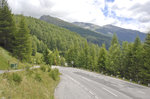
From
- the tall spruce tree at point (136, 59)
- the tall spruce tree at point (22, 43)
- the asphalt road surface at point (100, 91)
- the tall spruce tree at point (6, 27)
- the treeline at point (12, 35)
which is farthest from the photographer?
the tall spruce tree at point (22, 43)

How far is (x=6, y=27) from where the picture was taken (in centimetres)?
3303

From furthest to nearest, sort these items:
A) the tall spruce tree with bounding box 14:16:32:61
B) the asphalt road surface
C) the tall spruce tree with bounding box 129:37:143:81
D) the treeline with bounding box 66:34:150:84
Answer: the tall spruce tree with bounding box 14:16:32:61, the tall spruce tree with bounding box 129:37:143:81, the treeline with bounding box 66:34:150:84, the asphalt road surface

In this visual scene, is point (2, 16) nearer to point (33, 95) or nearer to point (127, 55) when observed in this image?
point (33, 95)

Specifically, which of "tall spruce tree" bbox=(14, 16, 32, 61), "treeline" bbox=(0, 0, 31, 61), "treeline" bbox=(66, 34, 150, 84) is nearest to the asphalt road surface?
→ "treeline" bbox=(66, 34, 150, 84)

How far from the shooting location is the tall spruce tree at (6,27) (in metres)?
33.3

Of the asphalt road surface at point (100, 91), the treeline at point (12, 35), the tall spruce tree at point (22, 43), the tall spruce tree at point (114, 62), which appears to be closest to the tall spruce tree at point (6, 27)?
the treeline at point (12, 35)

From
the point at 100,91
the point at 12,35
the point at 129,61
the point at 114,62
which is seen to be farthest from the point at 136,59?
the point at 12,35

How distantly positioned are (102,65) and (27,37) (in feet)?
86.7

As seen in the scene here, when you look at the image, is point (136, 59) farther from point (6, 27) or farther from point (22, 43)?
point (6, 27)

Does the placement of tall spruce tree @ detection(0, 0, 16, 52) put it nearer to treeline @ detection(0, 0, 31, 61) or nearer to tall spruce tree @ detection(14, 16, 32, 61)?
treeline @ detection(0, 0, 31, 61)

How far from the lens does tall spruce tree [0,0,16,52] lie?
33.3 m

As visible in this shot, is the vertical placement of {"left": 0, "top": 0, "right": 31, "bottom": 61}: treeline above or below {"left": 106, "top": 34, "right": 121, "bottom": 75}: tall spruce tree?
above

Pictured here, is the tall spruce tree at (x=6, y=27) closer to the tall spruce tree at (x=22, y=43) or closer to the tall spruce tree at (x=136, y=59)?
the tall spruce tree at (x=22, y=43)

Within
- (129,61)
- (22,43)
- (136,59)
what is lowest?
(129,61)
